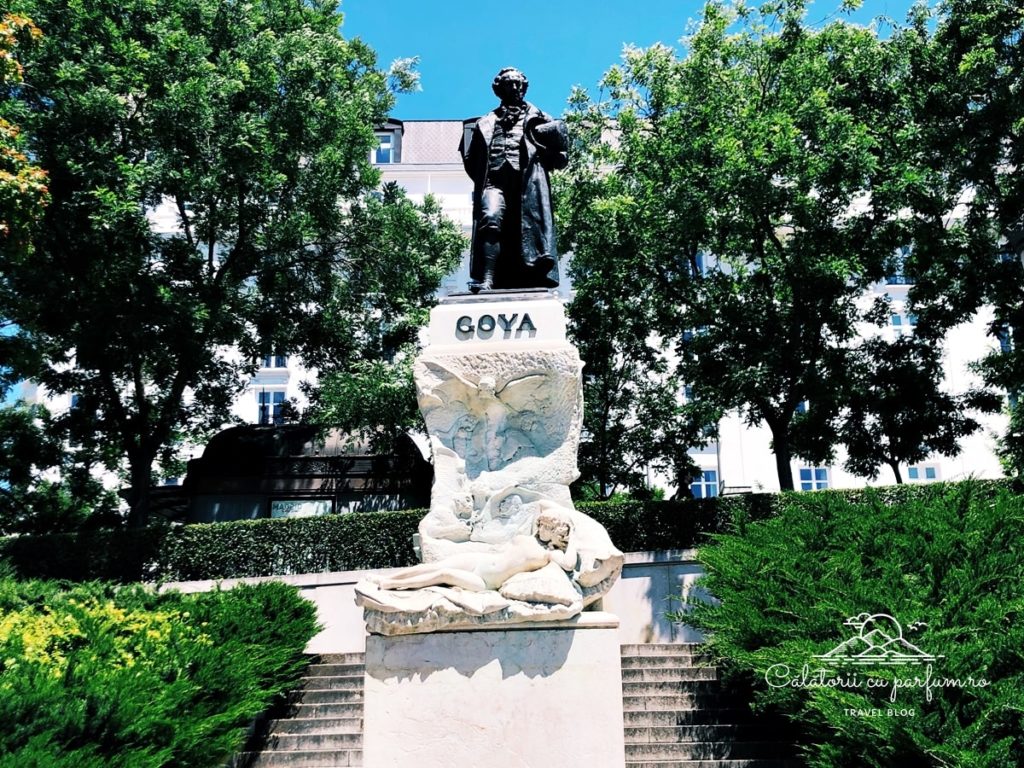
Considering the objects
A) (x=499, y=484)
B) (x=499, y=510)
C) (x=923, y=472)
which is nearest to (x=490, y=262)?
(x=499, y=484)

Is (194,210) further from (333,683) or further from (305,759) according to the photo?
(305,759)

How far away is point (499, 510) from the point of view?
6469 millimetres

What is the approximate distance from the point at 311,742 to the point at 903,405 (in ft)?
40.8

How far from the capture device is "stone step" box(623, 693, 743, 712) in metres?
8.86

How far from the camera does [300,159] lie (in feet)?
57.4

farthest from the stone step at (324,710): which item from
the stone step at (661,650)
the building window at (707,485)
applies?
the building window at (707,485)

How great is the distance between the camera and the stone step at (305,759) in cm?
825

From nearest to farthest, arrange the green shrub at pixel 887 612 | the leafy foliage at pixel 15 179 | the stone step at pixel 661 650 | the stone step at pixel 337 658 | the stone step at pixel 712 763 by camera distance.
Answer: the green shrub at pixel 887 612
the stone step at pixel 712 763
the stone step at pixel 661 650
the stone step at pixel 337 658
the leafy foliage at pixel 15 179

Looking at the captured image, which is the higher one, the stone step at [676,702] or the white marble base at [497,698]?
the white marble base at [497,698]

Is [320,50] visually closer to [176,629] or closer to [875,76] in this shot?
[875,76]

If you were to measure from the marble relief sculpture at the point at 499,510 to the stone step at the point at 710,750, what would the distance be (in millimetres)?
2700

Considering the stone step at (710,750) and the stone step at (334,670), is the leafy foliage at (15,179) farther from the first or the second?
the stone step at (710,750)

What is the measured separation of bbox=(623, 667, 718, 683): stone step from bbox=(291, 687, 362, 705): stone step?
2.90m

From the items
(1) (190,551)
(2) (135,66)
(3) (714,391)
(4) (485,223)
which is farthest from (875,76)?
(1) (190,551)
